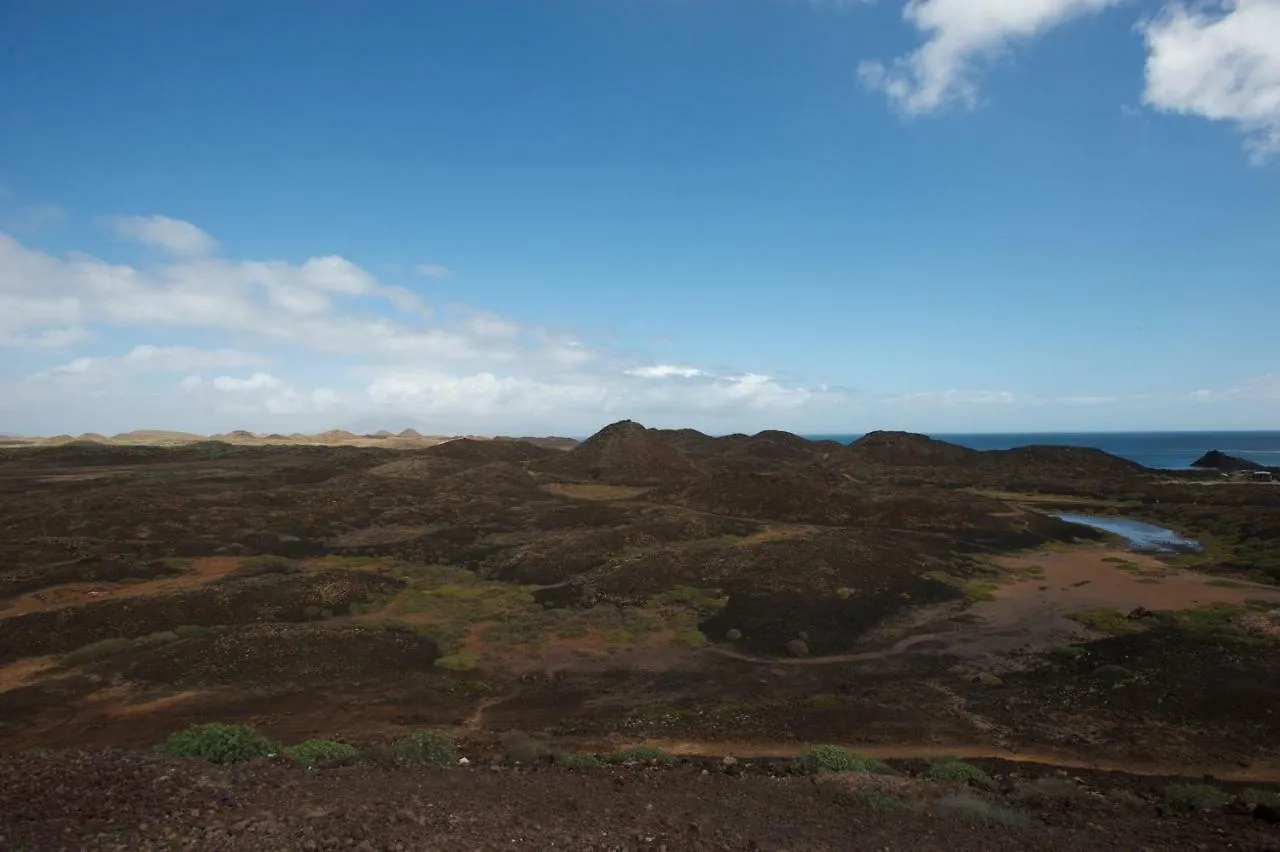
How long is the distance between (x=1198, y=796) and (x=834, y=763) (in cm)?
823

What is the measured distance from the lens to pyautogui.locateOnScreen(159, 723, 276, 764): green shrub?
1479 cm

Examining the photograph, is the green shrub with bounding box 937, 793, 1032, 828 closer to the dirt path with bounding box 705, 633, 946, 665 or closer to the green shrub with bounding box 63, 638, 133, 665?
the dirt path with bounding box 705, 633, 946, 665

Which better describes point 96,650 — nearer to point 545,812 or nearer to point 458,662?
point 458,662

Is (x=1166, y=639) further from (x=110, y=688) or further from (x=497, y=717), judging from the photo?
(x=110, y=688)

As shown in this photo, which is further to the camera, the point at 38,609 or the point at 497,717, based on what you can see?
the point at 38,609

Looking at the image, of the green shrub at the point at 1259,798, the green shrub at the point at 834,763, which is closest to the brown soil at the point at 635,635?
the green shrub at the point at 834,763

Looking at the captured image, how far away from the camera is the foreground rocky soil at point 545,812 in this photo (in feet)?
35.0

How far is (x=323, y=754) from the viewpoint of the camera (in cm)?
1584

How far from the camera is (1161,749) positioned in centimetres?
2016

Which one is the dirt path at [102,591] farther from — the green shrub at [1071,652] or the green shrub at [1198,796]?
the green shrub at [1071,652]

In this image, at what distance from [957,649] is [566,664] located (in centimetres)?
1810

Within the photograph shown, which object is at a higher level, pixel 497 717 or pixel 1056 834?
pixel 1056 834

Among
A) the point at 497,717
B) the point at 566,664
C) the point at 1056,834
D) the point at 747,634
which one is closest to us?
the point at 1056,834

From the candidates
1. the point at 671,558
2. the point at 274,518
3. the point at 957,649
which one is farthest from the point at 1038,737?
the point at 274,518
